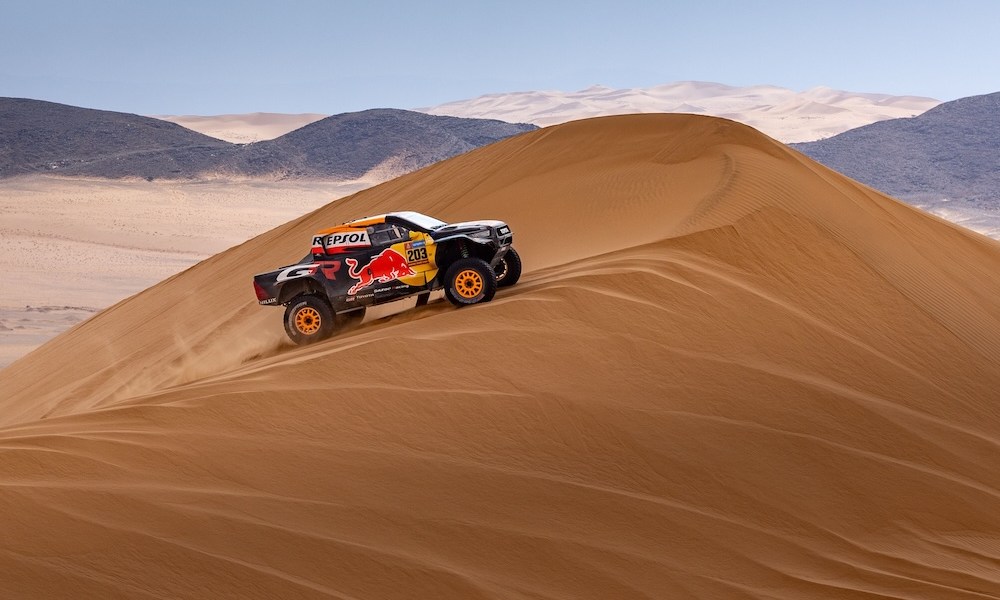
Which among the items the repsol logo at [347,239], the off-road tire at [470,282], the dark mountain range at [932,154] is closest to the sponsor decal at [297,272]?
the repsol logo at [347,239]

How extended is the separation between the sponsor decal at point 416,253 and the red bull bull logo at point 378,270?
0.09 metres

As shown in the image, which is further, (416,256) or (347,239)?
(347,239)

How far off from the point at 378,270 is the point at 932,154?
7502cm

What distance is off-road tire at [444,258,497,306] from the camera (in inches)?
482

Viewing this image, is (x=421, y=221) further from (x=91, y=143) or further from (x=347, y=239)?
(x=91, y=143)

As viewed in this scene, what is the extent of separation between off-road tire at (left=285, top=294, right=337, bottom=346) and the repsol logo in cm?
68

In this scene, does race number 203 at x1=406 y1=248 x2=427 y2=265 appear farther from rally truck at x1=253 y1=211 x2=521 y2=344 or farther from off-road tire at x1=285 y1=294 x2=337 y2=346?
off-road tire at x1=285 y1=294 x2=337 y2=346

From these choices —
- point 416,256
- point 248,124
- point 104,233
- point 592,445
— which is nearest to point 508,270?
point 416,256

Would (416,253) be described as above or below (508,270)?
above

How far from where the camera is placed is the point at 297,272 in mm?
12938

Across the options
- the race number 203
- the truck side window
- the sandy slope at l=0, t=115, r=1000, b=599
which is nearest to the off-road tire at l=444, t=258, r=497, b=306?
Answer: the sandy slope at l=0, t=115, r=1000, b=599

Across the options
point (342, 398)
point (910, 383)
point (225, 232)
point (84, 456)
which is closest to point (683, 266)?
point (910, 383)

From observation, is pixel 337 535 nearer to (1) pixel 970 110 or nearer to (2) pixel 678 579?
(2) pixel 678 579

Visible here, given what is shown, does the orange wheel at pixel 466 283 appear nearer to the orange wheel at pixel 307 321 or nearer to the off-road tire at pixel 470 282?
the off-road tire at pixel 470 282
